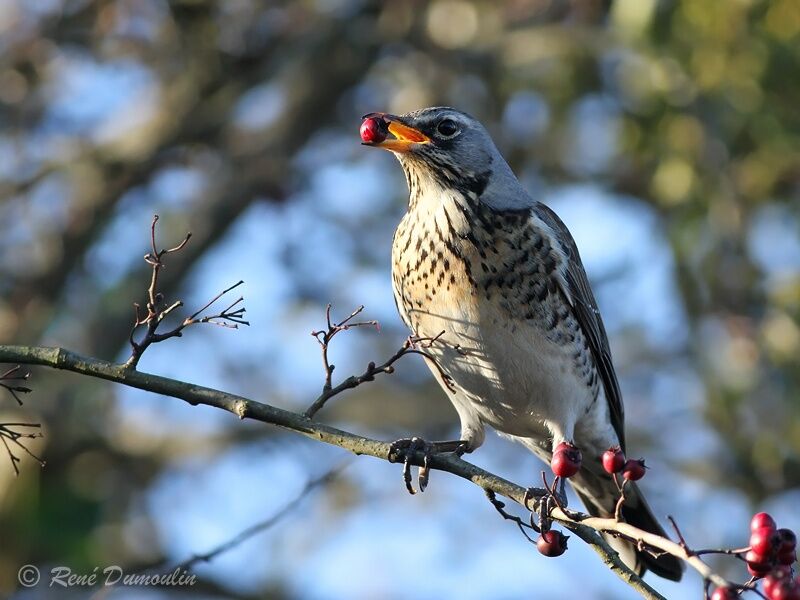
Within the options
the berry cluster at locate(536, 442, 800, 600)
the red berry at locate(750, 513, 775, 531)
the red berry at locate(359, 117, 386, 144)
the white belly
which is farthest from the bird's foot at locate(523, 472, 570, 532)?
the red berry at locate(359, 117, 386, 144)

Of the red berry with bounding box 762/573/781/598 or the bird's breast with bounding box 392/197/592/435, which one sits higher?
the bird's breast with bounding box 392/197/592/435

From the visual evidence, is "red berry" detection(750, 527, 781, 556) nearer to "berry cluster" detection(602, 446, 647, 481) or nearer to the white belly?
"berry cluster" detection(602, 446, 647, 481)

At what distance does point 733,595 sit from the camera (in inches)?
105

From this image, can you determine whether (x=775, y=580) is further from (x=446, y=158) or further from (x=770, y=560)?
(x=446, y=158)

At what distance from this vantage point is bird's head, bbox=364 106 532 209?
5004 mm

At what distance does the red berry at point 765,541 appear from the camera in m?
2.78

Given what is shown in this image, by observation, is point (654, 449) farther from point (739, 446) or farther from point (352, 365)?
point (352, 365)

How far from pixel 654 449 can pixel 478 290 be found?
4.77m

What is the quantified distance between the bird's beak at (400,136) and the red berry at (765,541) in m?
2.46

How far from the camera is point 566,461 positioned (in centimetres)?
357

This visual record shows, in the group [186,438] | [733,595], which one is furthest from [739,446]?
[733,595]

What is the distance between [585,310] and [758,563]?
244 centimetres

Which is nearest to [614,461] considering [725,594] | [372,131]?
[725,594]

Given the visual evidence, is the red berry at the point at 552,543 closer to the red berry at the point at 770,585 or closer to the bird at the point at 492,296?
the red berry at the point at 770,585
